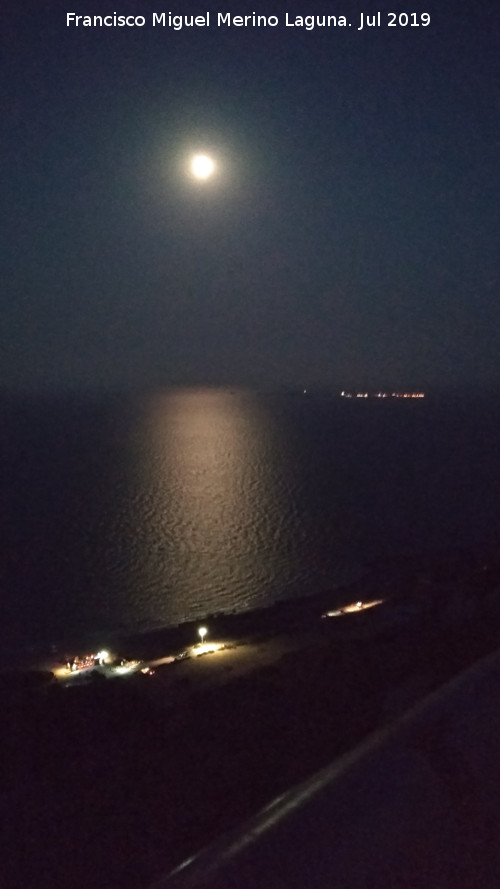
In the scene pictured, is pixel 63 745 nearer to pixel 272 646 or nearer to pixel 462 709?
pixel 462 709

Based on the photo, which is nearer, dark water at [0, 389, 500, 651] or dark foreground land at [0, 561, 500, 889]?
dark foreground land at [0, 561, 500, 889]

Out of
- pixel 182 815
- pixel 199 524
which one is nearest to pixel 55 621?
pixel 199 524

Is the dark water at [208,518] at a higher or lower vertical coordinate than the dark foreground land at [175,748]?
higher

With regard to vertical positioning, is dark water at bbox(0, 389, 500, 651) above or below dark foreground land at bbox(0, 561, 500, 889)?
above

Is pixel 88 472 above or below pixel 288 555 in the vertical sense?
above

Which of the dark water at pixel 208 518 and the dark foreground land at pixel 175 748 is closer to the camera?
the dark foreground land at pixel 175 748

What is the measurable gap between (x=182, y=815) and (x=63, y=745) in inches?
87.8

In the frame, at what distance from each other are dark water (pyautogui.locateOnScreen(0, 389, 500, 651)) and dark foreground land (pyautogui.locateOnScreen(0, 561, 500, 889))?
1356cm

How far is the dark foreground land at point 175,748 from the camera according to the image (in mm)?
3832

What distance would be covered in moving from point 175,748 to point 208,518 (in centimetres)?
3161

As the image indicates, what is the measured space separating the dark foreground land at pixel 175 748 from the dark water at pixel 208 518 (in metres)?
13.6

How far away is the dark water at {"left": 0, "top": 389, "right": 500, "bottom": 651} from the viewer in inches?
914

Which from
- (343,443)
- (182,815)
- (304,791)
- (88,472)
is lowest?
(182,815)

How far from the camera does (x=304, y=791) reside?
1163mm
